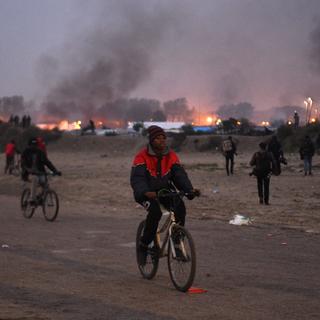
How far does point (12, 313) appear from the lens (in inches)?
272

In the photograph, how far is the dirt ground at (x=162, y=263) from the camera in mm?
7180

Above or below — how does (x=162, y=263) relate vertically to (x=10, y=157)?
below

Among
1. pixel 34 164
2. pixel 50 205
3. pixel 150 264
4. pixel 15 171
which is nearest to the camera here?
pixel 150 264

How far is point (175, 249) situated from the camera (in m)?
8.21

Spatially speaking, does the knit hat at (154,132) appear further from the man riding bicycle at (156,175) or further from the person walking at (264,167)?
the person walking at (264,167)

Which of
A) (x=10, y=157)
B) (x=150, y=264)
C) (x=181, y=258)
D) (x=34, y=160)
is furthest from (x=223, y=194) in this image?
(x=10, y=157)

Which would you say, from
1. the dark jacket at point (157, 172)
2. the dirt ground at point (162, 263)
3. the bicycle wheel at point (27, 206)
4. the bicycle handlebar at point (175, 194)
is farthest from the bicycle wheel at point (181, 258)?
the bicycle wheel at point (27, 206)

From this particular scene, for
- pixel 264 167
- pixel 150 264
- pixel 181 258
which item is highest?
pixel 264 167

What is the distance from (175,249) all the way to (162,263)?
193 cm

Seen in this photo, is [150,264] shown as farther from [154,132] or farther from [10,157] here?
[10,157]

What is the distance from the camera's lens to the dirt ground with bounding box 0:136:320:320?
718 cm

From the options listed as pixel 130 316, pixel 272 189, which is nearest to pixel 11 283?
pixel 130 316

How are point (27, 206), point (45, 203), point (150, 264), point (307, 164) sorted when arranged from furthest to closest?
1. point (307, 164)
2. point (27, 206)
3. point (45, 203)
4. point (150, 264)

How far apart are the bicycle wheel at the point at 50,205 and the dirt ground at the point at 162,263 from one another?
19 centimetres
